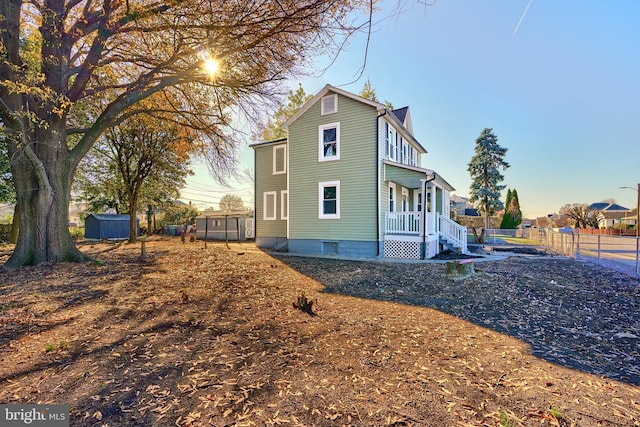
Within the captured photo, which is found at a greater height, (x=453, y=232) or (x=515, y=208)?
(x=515, y=208)

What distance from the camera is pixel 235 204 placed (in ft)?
239

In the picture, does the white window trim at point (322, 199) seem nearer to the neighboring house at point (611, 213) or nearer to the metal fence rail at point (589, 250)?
the metal fence rail at point (589, 250)

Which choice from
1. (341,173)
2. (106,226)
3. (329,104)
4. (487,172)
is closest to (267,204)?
(341,173)

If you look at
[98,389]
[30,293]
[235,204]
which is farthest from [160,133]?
[235,204]

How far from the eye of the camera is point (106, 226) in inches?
976

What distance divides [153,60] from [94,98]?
4808 millimetres

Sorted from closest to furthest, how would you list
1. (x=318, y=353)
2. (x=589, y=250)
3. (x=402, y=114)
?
(x=318, y=353) < (x=589, y=250) < (x=402, y=114)

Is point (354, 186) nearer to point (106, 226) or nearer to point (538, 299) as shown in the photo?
point (538, 299)

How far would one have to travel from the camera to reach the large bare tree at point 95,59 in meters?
6.37

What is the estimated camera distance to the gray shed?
2450 cm

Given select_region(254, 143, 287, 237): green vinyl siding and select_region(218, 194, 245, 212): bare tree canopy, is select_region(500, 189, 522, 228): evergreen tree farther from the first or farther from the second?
select_region(218, 194, 245, 212): bare tree canopy

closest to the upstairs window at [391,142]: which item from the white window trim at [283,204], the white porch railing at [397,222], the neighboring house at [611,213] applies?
the white porch railing at [397,222]

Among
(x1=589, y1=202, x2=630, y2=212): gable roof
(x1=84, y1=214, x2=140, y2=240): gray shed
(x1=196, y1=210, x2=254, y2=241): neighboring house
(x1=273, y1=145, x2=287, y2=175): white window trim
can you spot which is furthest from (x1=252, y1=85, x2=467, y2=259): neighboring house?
(x1=589, y1=202, x2=630, y2=212): gable roof

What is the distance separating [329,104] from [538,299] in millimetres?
10667
